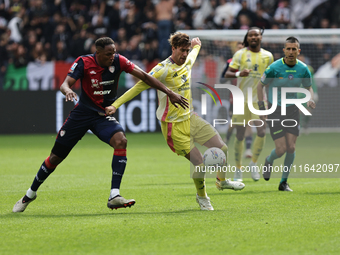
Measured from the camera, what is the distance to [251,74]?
9.56 meters

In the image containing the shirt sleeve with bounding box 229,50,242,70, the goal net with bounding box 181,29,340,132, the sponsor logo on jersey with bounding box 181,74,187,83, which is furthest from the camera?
the goal net with bounding box 181,29,340,132

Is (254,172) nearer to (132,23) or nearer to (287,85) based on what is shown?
(287,85)

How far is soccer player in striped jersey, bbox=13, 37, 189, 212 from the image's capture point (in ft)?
21.1

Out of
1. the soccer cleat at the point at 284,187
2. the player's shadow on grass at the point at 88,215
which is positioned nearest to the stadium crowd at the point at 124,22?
the soccer cleat at the point at 284,187

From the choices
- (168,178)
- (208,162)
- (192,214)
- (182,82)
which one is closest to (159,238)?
(192,214)

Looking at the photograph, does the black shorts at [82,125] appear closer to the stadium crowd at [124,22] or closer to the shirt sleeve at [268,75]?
the shirt sleeve at [268,75]

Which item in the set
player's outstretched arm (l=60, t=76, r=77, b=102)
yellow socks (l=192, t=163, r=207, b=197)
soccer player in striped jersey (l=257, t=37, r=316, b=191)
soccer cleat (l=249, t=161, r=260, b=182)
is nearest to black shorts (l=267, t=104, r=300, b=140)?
soccer player in striped jersey (l=257, t=37, r=316, b=191)

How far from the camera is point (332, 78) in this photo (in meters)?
15.9

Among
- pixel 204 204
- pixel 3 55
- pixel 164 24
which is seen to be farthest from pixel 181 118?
pixel 3 55

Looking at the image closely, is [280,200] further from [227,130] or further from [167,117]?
[227,130]

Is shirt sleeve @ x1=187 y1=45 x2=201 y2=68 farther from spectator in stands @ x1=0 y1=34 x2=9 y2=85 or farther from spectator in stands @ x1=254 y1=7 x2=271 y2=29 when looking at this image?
spectator in stands @ x1=0 y1=34 x2=9 y2=85

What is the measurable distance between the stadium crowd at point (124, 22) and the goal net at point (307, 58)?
290cm

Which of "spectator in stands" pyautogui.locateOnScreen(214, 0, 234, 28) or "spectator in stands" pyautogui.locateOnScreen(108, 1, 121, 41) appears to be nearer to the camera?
"spectator in stands" pyautogui.locateOnScreen(214, 0, 234, 28)

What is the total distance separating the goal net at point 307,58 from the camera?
519 inches
